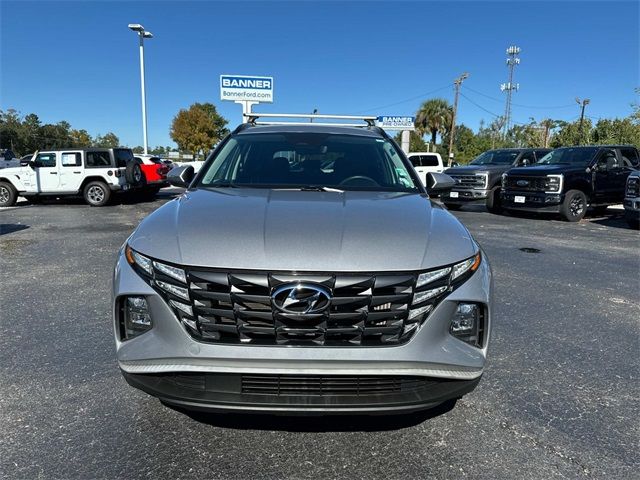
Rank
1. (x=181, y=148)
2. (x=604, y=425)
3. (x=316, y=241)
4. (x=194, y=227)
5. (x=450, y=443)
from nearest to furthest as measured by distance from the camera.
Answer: (x=316, y=241) → (x=194, y=227) → (x=450, y=443) → (x=604, y=425) → (x=181, y=148)

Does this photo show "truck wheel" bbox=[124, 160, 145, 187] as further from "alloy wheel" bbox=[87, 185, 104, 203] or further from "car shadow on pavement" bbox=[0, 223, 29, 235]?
"car shadow on pavement" bbox=[0, 223, 29, 235]

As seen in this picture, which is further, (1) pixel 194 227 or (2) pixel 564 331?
(2) pixel 564 331

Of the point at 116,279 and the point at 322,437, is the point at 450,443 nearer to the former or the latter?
the point at 322,437

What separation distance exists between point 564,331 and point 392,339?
9.24ft

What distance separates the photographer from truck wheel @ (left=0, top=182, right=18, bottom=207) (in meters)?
14.6

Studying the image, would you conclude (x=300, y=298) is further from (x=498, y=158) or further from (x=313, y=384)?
(x=498, y=158)

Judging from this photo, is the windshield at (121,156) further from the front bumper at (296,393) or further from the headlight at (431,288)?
the headlight at (431,288)

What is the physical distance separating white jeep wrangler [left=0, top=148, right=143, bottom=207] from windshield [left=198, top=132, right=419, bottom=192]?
12.0m

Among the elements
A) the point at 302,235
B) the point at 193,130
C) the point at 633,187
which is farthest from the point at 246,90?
the point at 193,130

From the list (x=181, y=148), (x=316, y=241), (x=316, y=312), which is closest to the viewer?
(x=316, y=312)

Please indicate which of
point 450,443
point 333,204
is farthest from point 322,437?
point 333,204

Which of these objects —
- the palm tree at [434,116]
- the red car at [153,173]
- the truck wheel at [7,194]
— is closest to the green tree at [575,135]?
the palm tree at [434,116]

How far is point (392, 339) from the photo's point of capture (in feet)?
6.66

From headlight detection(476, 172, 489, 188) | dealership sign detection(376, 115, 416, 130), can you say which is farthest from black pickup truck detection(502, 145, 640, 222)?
dealership sign detection(376, 115, 416, 130)
